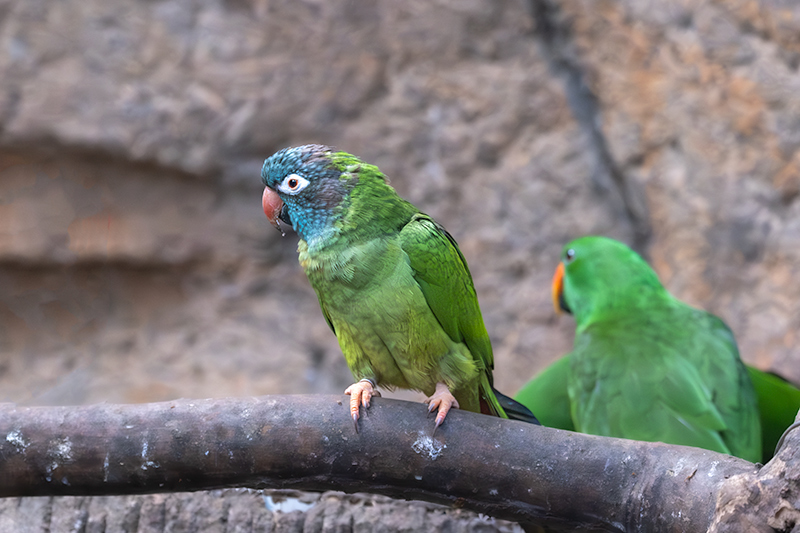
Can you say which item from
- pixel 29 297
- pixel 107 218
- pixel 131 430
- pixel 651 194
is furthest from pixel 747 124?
pixel 29 297

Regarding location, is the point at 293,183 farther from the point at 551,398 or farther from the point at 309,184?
the point at 551,398

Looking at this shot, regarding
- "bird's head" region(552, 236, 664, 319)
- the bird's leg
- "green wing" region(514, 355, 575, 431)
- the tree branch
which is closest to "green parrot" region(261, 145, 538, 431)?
the bird's leg

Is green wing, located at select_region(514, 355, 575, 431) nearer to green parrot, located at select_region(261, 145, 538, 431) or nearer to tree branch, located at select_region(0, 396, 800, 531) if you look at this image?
green parrot, located at select_region(261, 145, 538, 431)

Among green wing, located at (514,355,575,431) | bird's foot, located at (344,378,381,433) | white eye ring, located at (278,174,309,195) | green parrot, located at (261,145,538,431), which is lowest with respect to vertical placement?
green wing, located at (514,355,575,431)

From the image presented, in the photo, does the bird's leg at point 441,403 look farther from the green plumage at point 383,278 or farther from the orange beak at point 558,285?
the orange beak at point 558,285

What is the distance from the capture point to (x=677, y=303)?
11.3ft

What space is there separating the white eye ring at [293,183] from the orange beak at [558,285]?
213cm

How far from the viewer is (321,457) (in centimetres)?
193

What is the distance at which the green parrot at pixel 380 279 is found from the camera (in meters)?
2.04

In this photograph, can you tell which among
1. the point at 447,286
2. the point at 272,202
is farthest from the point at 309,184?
the point at 447,286

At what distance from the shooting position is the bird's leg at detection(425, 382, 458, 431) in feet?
6.53

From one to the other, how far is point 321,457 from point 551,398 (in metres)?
1.69

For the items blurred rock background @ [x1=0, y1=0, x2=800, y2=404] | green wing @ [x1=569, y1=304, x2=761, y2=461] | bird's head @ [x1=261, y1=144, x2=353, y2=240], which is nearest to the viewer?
bird's head @ [x1=261, y1=144, x2=353, y2=240]

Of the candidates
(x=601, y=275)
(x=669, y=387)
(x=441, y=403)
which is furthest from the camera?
(x=601, y=275)
